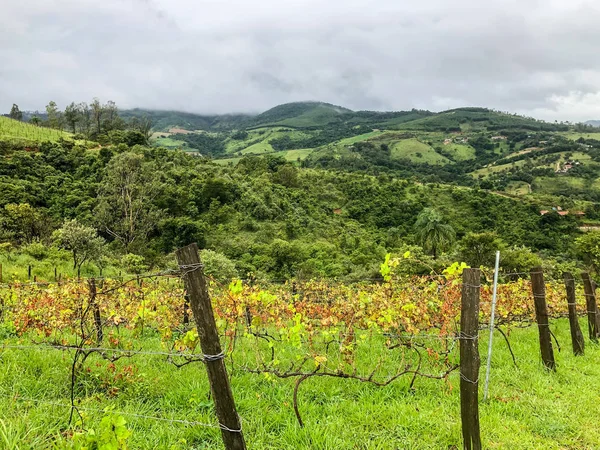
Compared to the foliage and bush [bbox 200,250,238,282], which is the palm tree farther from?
the foliage

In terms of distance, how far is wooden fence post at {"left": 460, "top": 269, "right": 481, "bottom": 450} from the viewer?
3.22 meters

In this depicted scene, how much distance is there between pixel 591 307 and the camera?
7.44m

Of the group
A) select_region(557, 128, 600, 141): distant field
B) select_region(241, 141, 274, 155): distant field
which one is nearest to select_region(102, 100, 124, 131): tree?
select_region(241, 141, 274, 155): distant field

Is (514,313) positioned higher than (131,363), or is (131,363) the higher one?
(131,363)

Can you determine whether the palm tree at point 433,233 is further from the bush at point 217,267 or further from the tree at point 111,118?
the tree at point 111,118

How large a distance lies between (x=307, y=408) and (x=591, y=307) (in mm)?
7242

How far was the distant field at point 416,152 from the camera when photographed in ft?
410

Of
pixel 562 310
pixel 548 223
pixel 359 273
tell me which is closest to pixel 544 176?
pixel 548 223

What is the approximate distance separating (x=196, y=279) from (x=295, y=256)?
3230cm

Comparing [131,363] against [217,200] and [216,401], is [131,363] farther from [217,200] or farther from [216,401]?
[217,200]

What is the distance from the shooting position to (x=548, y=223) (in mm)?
58000

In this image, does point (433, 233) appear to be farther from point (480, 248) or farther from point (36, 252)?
point (36, 252)

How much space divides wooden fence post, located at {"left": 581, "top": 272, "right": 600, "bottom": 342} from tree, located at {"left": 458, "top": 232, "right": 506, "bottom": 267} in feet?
102

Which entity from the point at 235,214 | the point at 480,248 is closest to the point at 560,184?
the point at 480,248
